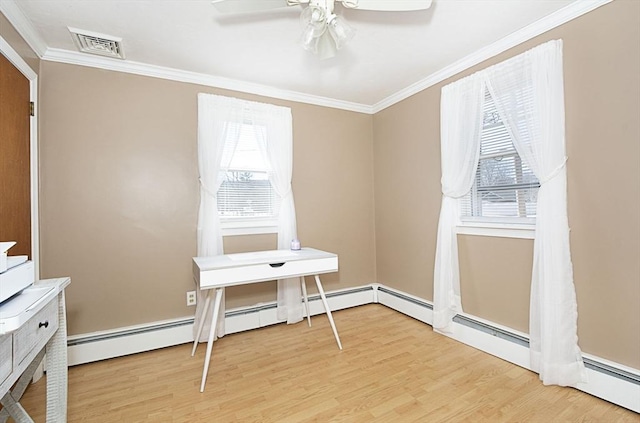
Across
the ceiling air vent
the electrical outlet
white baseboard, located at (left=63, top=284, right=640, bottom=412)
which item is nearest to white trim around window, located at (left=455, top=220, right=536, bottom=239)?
white baseboard, located at (left=63, top=284, right=640, bottom=412)

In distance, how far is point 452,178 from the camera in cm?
256

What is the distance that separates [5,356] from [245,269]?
1.25 metres

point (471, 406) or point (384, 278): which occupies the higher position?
point (384, 278)

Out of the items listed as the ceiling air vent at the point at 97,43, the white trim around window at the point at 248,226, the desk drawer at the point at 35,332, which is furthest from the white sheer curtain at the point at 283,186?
the desk drawer at the point at 35,332

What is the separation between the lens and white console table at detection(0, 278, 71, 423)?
99cm

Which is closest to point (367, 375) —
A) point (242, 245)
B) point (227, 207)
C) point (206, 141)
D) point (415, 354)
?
point (415, 354)

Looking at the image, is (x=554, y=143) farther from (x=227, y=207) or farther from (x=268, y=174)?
(x=227, y=207)

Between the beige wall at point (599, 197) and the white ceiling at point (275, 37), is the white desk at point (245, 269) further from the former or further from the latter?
the white ceiling at point (275, 37)

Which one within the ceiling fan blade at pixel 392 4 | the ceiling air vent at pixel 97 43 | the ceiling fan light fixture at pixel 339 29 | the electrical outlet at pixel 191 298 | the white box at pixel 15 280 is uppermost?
the ceiling air vent at pixel 97 43

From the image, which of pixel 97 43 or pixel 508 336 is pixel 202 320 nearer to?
pixel 97 43

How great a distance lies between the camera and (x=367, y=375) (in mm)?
2078

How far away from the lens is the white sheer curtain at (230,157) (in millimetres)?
2650

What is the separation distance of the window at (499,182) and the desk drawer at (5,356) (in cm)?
282

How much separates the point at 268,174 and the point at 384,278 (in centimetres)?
183
